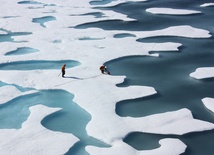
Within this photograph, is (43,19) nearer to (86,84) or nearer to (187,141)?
(86,84)

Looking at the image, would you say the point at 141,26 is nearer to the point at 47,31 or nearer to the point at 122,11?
the point at 122,11

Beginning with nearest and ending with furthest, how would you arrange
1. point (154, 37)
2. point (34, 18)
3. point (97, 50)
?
point (97, 50)
point (154, 37)
point (34, 18)

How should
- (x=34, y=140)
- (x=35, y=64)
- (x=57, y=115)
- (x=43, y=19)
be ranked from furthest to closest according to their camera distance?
(x=43, y=19) < (x=35, y=64) < (x=57, y=115) < (x=34, y=140)

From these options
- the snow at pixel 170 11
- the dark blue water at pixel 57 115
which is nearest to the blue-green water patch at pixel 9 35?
the dark blue water at pixel 57 115

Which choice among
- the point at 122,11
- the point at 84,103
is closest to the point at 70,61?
the point at 84,103

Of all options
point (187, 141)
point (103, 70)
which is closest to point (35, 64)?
point (103, 70)

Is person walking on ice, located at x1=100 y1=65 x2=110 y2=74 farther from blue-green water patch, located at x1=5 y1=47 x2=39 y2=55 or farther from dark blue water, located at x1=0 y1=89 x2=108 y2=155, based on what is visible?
blue-green water patch, located at x1=5 y1=47 x2=39 y2=55

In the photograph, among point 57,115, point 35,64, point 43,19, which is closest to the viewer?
point 57,115
